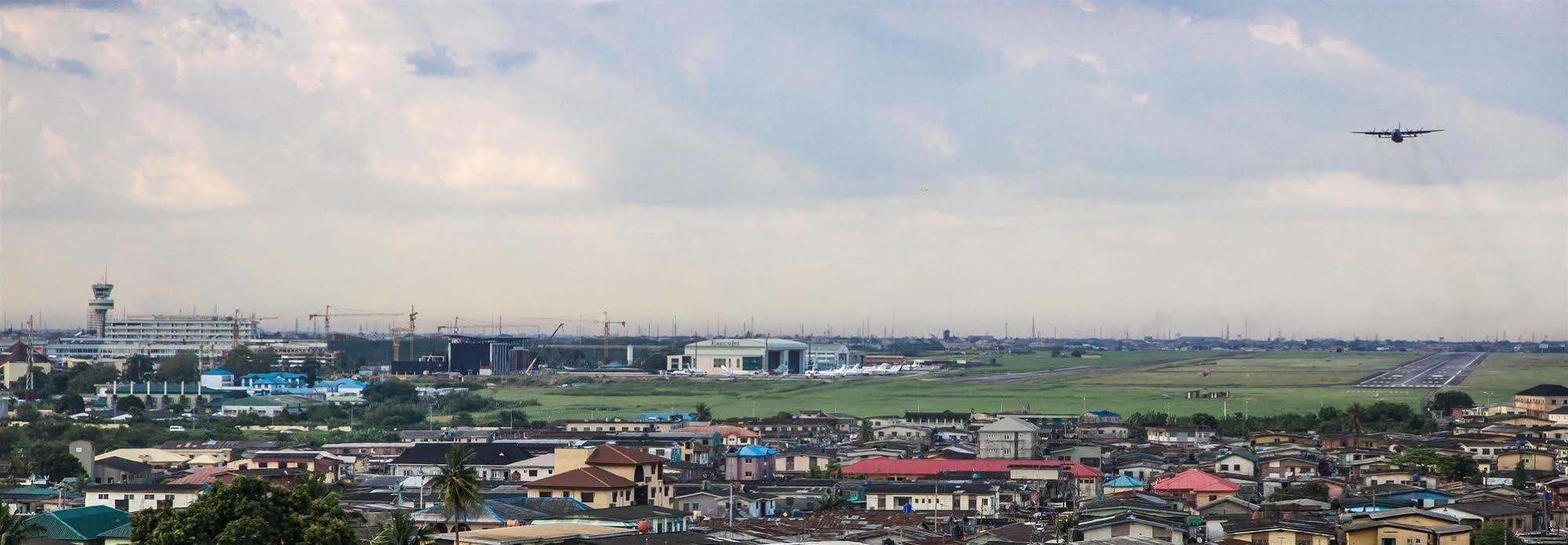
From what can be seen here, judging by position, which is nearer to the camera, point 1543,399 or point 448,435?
point 448,435

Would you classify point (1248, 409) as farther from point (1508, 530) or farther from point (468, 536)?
point (468, 536)

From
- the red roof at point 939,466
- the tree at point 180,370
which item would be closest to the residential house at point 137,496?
the red roof at point 939,466

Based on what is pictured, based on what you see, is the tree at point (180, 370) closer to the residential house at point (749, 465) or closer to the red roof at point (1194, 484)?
the residential house at point (749, 465)

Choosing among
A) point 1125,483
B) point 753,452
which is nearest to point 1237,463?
point 1125,483

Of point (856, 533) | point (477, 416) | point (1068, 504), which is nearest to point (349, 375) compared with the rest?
→ point (477, 416)

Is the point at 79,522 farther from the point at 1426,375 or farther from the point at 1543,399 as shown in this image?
the point at 1426,375

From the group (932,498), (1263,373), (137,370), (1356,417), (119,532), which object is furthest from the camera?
(1263,373)

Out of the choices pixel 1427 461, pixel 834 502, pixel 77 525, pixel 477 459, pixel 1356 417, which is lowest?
pixel 834 502
